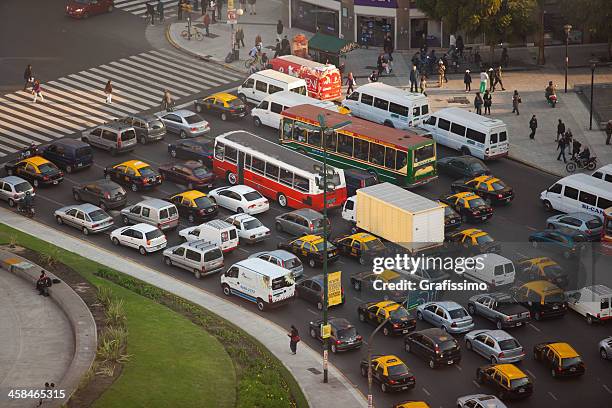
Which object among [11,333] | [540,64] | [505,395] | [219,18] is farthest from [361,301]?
[219,18]

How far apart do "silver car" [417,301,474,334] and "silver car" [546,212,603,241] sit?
11476mm

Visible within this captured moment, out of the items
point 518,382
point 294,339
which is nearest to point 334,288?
point 294,339

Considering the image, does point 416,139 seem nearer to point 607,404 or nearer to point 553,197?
point 553,197

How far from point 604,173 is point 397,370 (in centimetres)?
2573

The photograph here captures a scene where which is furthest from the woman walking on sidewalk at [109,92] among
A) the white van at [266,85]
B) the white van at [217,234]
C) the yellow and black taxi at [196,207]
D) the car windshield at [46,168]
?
the white van at [217,234]

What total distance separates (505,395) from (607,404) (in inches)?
183

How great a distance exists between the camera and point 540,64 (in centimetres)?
10325

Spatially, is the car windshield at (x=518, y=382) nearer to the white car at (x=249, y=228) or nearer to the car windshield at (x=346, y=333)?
the car windshield at (x=346, y=333)

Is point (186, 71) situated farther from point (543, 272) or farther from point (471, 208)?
point (543, 272)

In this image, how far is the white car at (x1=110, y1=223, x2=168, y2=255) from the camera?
73688mm

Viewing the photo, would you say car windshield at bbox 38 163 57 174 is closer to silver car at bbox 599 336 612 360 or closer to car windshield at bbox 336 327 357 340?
car windshield at bbox 336 327 357 340

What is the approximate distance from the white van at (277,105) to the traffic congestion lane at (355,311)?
751cm

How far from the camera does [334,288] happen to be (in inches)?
2586

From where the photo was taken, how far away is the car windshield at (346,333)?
6372 centimetres
